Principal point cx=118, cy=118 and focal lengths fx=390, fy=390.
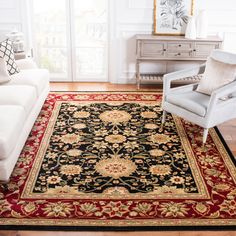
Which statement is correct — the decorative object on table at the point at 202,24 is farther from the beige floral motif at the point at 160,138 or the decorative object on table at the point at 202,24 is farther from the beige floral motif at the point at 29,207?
the beige floral motif at the point at 29,207

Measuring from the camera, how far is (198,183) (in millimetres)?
3086

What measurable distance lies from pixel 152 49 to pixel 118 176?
220cm

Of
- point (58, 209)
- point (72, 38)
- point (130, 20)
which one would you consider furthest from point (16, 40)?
point (58, 209)

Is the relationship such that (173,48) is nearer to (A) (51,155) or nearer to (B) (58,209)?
(A) (51,155)

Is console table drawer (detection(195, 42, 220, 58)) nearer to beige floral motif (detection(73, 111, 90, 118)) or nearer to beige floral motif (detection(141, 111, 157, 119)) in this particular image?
beige floral motif (detection(141, 111, 157, 119))

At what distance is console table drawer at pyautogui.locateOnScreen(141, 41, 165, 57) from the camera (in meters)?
4.84

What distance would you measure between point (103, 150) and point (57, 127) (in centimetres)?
69

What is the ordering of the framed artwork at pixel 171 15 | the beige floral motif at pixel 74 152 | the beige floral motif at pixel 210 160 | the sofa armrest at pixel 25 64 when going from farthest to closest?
the framed artwork at pixel 171 15 → the sofa armrest at pixel 25 64 → the beige floral motif at pixel 74 152 → the beige floral motif at pixel 210 160

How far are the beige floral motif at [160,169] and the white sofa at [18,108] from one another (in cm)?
112

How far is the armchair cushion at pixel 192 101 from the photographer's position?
3.58m

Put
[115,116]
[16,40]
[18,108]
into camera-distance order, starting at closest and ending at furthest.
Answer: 1. [18,108]
2. [115,116]
3. [16,40]

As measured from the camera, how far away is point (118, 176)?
3.16 meters

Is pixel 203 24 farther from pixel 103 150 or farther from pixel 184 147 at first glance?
pixel 103 150

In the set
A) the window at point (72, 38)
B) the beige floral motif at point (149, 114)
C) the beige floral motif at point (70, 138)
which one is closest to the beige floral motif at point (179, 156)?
the beige floral motif at point (149, 114)
